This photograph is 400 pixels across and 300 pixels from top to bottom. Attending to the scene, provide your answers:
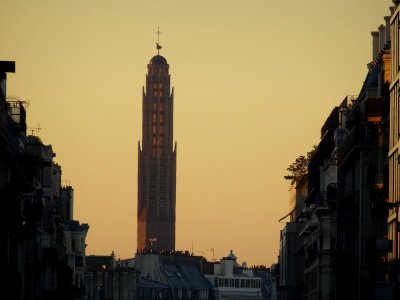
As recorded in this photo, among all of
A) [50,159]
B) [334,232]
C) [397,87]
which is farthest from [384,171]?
[50,159]

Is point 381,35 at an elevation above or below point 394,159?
above

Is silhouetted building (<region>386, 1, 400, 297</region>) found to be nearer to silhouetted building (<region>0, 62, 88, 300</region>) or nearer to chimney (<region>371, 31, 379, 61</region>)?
silhouetted building (<region>0, 62, 88, 300</region>)

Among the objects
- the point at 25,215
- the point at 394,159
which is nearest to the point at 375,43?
the point at 25,215

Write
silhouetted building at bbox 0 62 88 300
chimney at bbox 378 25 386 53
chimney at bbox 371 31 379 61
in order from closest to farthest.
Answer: silhouetted building at bbox 0 62 88 300
chimney at bbox 378 25 386 53
chimney at bbox 371 31 379 61

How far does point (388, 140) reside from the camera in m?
102

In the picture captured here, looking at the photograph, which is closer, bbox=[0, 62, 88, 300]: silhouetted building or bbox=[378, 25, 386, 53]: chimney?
bbox=[0, 62, 88, 300]: silhouetted building

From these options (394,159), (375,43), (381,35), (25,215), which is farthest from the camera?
(375,43)

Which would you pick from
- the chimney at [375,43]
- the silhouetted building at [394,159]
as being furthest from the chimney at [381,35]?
the silhouetted building at [394,159]

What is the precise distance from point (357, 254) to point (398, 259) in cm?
2414

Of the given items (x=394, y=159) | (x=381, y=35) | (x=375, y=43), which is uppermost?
(x=375, y=43)

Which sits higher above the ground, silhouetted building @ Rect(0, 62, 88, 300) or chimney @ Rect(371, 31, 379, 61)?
chimney @ Rect(371, 31, 379, 61)

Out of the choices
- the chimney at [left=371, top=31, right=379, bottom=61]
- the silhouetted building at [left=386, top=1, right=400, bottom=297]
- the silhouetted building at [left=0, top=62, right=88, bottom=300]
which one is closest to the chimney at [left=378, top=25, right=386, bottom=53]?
the chimney at [left=371, top=31, right=379, bottom=61]

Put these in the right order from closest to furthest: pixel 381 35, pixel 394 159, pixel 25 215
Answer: pixel 394 159
pixel 381 35
pixel 25 215

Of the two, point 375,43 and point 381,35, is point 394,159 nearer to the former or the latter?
point 381,35
